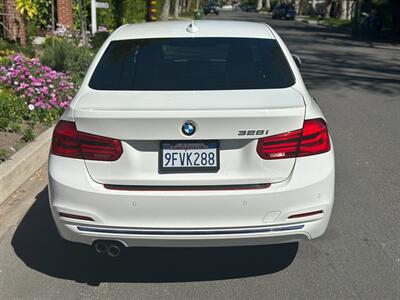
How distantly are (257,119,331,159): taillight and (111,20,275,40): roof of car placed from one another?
1.36 m

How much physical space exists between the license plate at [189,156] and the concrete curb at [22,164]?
2.42 metres

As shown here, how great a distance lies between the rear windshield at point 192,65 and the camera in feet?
13.1

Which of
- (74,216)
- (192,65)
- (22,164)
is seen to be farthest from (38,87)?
(74,216)

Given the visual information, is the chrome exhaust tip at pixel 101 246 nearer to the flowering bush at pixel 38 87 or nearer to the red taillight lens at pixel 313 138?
the red taillight lens at pixel 313 138

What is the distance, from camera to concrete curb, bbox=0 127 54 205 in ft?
17.4

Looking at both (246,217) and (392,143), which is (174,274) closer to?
(246,217)

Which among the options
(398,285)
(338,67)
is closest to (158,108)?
(398,285)

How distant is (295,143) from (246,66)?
40.6 inches

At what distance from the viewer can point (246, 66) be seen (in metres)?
4.24

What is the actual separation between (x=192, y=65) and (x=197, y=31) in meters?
0.41

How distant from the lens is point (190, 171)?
3.39m

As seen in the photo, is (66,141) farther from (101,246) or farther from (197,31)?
(197,31)

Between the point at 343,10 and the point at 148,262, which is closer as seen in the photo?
the point at 148,262

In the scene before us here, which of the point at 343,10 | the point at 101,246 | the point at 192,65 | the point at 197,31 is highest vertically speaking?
the point at 197,31
